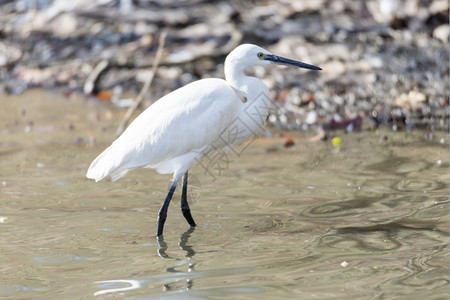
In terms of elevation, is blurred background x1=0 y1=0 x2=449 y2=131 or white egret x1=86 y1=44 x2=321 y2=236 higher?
white egret x1=86 y1=44 x2=321 y2=236

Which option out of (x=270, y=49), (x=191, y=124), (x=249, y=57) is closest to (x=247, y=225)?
(x=191, y=124)

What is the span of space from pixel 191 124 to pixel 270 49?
5820 millimetres

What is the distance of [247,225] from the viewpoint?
5.48 meters

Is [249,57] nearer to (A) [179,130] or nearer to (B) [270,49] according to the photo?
(A) [179,130]

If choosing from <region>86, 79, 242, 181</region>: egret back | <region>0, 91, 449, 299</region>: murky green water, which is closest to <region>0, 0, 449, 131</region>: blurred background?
<region>0, 91, 449, 299</region>: murky green water

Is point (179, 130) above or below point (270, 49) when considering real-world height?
above

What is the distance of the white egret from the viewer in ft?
18.2

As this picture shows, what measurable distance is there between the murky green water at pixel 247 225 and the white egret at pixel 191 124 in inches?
16.7

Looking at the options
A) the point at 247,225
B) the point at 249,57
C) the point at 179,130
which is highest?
the point at 249,57

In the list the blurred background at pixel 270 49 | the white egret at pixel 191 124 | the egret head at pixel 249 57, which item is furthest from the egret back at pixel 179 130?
the blurred background at pixel 270 49

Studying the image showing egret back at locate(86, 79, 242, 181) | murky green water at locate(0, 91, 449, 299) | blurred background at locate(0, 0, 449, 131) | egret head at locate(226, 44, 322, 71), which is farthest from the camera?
blurred background at locate(0, 0, 449, 131)

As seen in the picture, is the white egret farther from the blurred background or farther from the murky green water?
the blurred background

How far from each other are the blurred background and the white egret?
2.93 meters

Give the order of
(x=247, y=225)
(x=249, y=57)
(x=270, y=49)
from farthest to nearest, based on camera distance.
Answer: (x=270, y=49) → (x=249, y=57) → (x=247, y=225)
